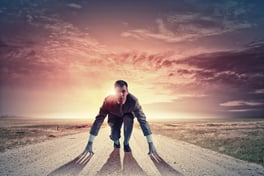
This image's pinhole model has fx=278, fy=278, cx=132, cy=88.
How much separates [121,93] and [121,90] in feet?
0.45

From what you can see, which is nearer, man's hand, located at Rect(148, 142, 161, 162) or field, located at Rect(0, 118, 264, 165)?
man's hand, located at Rect(148, 142, 161, 162)

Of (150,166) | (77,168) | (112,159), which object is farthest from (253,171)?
(77,168)

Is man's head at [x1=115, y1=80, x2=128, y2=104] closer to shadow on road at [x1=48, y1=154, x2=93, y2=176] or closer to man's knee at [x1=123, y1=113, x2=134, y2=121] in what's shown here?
man's knee at [x1=123, y1=113, x2=134, y2=121]

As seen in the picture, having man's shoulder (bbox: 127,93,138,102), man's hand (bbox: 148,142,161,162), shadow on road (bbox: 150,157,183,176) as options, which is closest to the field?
man's hand (bbox: 148,142,161,162)

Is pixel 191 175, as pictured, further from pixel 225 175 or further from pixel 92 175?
pixel 92 175

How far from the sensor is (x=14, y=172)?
7117 millimetres

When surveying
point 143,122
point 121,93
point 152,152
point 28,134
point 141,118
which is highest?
point 121,93

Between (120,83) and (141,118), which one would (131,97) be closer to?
(120,83)

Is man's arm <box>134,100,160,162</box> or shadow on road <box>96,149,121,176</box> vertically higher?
man's arm <box>134,100,160,162</box>

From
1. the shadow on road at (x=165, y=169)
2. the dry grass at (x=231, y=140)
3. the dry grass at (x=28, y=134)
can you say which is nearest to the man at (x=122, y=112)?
the shadow on road at (x=165, y=169)

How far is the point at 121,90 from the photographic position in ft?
30.3

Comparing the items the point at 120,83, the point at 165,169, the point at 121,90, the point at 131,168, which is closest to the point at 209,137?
the point at 121,90

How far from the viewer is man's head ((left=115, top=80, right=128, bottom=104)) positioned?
9.16 metres

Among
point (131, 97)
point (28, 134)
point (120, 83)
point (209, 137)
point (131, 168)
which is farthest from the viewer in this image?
point (28, 134)
